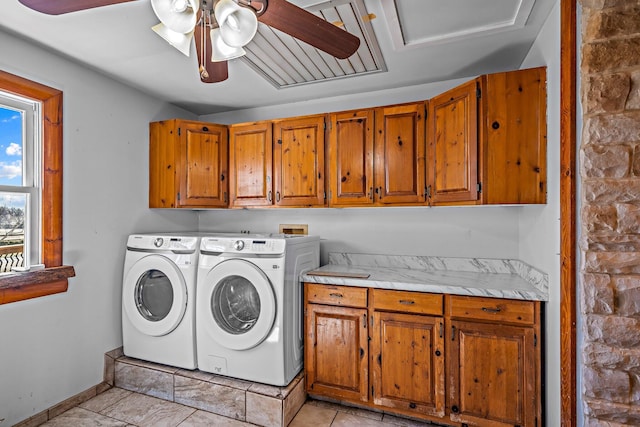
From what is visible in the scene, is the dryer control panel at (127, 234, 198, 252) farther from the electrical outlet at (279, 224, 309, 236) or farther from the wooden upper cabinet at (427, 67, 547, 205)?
the wooden upper cabinet at (427, 67, 547, 205)

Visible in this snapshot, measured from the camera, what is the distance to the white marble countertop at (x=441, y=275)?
6.00ft

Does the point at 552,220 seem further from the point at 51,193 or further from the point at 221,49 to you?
the point at 51,193

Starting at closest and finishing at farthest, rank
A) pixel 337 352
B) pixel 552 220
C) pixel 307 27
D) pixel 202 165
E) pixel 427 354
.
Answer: pixel 307 27
pixel 552 220
pixel 427 354
pixel 337 352
pixel 202 165

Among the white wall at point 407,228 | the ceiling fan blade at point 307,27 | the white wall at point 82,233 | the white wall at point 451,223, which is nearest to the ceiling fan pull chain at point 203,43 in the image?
the ceiling fan blade at point 307,27

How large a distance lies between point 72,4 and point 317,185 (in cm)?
177

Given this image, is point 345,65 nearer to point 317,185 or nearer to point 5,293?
point 317,185

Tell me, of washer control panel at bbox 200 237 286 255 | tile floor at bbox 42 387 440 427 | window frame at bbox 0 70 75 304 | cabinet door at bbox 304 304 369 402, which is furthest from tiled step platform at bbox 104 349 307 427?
washer control panel at bbox 200 237 286 255

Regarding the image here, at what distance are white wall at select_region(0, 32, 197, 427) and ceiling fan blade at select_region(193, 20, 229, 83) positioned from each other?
4.73 feet

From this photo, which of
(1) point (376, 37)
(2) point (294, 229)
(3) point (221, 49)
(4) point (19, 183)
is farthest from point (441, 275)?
(4) point (19, 183)

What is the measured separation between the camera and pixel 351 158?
96.7 inches

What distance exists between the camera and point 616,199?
120cm

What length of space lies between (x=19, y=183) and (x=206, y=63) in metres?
1.64

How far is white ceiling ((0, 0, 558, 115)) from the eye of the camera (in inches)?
62.9

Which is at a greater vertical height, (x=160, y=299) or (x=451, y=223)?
(x=451, y=223)
